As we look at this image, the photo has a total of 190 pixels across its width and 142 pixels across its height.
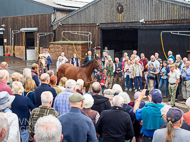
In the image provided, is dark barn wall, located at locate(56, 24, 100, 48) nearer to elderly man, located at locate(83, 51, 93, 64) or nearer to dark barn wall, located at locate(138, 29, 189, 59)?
dark barn wall, located at locate(138, 29, 189, 59)

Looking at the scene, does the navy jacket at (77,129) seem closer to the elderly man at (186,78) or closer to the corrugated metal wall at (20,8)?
the elderly man at (186,78)

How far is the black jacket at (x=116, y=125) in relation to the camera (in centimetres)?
423

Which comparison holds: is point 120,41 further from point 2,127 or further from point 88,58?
point 2,127

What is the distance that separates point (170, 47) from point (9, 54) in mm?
20399

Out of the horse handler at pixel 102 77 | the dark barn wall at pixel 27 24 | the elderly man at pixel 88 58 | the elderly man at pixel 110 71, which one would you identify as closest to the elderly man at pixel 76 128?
the horse handler at pixel 102 77

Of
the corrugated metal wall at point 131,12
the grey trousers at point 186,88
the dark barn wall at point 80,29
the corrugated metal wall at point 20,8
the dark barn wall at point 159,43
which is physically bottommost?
the grey trousers at point 186,88

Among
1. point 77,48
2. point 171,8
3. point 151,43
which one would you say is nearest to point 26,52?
point 77,48

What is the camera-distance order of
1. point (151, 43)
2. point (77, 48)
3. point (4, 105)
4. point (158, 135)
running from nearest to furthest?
point (158, 135) → point (4, 105) → point (151, 43) → point (77, 48)

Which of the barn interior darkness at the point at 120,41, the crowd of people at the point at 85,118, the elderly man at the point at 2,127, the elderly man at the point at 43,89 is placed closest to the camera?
the elderly man at the point at 2,127

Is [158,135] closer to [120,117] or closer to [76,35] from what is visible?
[120,117]

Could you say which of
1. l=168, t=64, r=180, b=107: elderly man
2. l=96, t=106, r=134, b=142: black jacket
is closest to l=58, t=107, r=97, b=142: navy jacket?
l=96, t=106, r=134, b=142: black jacket

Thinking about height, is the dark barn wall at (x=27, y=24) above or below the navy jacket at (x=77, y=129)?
above

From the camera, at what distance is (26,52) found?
2675 cm

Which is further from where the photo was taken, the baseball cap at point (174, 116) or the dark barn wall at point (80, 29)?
the dark barn wall at point (80, 29)
